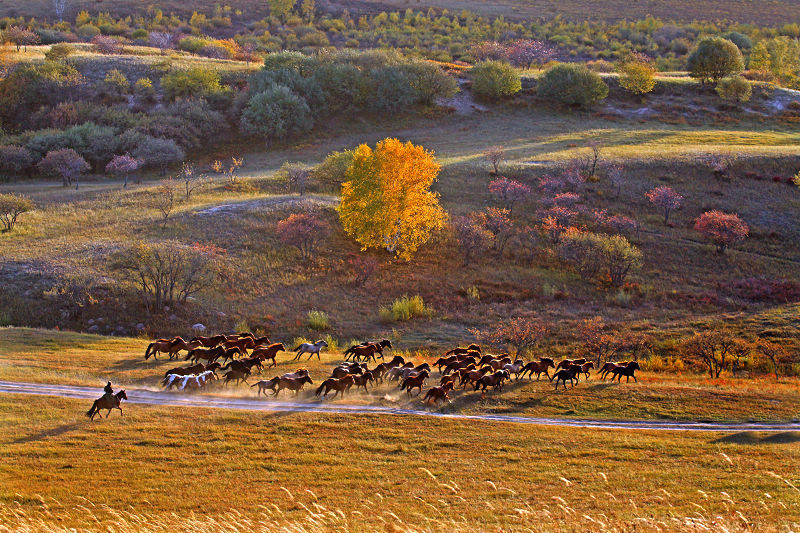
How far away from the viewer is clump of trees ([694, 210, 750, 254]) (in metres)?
56.6

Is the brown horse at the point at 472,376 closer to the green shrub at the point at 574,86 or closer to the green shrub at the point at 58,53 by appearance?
the green shrub at the point at 574,86

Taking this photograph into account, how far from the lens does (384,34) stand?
593 ft

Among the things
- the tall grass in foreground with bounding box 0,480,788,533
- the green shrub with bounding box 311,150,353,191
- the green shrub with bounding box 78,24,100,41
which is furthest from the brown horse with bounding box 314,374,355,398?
the green shrub with bounding box 78,24,100,41

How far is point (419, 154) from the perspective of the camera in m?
55.4

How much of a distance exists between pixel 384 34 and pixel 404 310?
155 meters

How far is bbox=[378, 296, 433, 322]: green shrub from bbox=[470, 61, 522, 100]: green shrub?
7482 centimetres

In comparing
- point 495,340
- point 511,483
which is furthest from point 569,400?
point 495,340

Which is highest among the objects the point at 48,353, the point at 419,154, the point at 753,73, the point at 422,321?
the point at 753,73

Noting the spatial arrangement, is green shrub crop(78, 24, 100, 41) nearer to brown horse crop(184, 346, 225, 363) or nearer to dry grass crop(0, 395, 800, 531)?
brown horse crop(184, 346, 225, 363)

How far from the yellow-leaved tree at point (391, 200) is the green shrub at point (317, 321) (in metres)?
13.2

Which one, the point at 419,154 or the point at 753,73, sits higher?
the point at 753,73

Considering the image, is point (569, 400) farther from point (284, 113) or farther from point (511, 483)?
point (284, 113)

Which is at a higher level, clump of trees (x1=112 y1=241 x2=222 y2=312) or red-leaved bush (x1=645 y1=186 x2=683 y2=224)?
red-leaved bush (x1=645 y1=186 x2=683 y2=224)

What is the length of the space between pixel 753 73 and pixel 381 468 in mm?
141937
